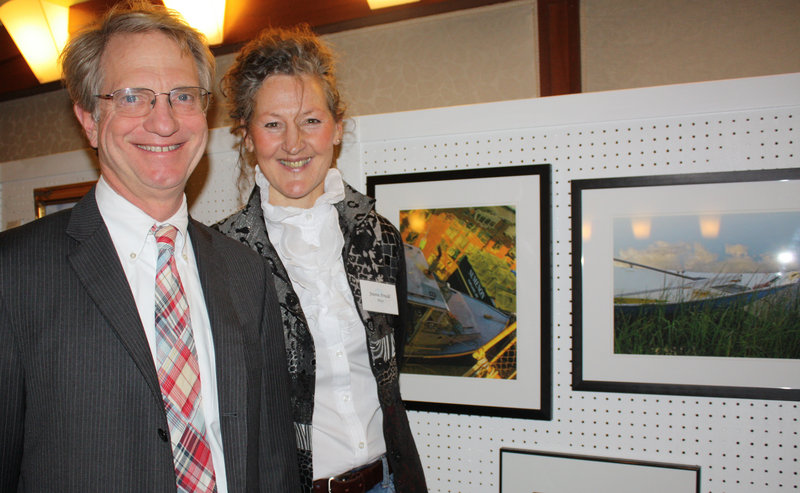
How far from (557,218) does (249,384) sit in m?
1.23

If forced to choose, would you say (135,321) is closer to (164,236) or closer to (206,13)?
(164,236)

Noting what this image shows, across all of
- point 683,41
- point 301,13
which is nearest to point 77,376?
point 301,13

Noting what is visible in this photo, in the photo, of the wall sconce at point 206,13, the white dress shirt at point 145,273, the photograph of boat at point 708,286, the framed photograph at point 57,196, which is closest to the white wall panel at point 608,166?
the photograph of boat at point 708,286

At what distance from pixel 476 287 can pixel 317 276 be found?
0.65 metres

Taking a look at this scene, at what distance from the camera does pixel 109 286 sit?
1034 mm

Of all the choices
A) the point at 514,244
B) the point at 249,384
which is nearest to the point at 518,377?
the point at 514,244

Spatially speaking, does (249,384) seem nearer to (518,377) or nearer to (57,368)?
(57,368)

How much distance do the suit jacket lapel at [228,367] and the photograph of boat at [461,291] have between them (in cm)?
89

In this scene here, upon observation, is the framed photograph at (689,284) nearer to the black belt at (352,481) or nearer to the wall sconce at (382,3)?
the black belt at (352,481)

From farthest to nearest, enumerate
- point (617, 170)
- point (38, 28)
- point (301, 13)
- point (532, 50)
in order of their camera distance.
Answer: point (38, 28)
point (301, 13)
point (532, 50)
point (617, 170)

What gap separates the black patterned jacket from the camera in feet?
4.83

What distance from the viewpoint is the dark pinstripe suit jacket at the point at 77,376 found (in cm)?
96

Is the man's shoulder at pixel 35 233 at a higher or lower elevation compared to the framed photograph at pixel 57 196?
lower

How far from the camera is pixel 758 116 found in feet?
5.38
